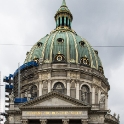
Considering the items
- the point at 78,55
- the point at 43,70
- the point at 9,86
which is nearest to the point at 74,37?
the point at 78,55

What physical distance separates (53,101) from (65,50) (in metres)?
20.3

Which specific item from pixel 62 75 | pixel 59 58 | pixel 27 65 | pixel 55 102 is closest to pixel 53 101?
pixel 55 102

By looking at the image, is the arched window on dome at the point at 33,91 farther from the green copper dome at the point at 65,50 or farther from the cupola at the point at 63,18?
the cupola at the point at 63,18

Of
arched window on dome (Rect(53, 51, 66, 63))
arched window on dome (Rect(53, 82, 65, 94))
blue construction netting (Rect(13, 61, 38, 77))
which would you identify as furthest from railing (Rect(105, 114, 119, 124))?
blue construction netting (Rect(13, 61, 38, 77))

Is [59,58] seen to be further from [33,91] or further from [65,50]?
[33,91]

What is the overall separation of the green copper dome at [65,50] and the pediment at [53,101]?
17.4 meters

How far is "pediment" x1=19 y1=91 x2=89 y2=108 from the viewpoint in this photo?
240 feet

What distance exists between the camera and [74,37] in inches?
3745

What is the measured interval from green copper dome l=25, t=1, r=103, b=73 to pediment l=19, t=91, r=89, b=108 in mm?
17412

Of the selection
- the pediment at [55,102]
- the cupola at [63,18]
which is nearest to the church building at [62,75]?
the cupola at [63,18]

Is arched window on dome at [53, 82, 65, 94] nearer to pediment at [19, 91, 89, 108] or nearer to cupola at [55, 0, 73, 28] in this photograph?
pediment at [19, 91, 89, 108]

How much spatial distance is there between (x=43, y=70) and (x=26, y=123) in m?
19.3

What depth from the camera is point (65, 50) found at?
91625mm

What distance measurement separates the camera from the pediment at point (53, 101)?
73062 millimetres
